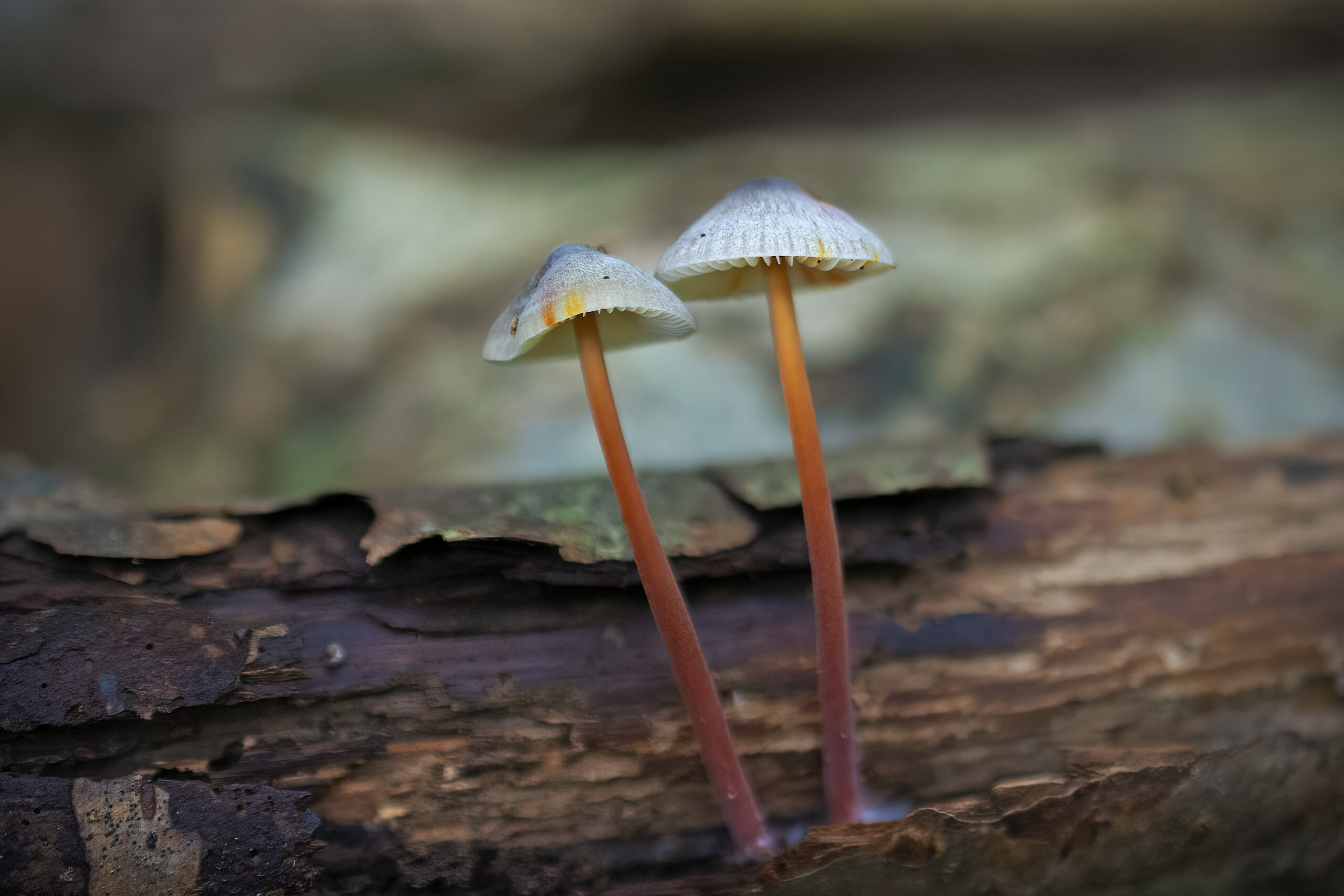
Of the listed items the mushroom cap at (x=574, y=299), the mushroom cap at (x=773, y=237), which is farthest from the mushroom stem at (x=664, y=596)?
the mushroom cap at (x=773, y=237)

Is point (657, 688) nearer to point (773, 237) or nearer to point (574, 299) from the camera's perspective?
point (574, 299)

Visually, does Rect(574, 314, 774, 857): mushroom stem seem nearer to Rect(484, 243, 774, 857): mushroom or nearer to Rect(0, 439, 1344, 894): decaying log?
Rect(484, 243, 774, 857): mushroom

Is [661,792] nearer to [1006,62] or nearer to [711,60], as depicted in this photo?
[711,60]

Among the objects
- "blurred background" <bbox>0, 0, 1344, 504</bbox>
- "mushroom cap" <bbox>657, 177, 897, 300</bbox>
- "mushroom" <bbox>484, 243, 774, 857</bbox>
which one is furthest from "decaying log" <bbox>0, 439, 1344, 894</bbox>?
"blurred background" <bbox>0, 0, 1344, 504</bbox>

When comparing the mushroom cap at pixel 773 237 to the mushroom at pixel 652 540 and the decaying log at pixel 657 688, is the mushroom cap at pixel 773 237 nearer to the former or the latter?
the mushroom at pixel 652 540

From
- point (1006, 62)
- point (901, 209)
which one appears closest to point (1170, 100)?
point (1006, 62)

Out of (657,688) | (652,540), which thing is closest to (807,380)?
(652,540)

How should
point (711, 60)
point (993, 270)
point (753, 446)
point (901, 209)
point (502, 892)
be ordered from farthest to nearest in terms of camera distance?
point (711, 60) → point (901, 209) → point (993, 270) → point (753, 446) → point (502, 892)
